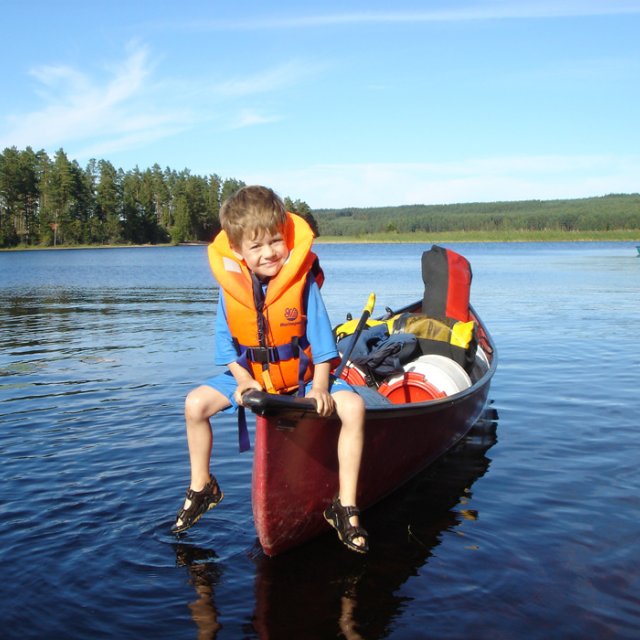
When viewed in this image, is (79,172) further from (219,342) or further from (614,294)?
(219,342)

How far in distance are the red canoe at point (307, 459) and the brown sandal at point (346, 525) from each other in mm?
177

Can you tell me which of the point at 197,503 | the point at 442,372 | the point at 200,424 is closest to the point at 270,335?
the point at 200,424

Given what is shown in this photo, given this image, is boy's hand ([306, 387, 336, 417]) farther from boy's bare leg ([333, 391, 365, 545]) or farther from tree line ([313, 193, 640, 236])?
tree line ([313, 193, 640, 236])

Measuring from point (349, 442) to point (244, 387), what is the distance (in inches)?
25.6

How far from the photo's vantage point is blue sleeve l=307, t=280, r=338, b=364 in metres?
4.10

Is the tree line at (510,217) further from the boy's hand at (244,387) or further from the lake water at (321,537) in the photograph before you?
the boy's hand at (244,387)

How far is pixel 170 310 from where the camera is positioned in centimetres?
1950

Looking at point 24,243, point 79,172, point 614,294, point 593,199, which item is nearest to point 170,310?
point 614,294

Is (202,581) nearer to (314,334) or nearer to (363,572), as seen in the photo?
(363,572)

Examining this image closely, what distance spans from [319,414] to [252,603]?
105 centimetres

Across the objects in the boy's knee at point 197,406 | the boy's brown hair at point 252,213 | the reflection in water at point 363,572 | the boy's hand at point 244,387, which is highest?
the boy's brown hair at point 252,213

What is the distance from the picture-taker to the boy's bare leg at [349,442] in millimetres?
4078

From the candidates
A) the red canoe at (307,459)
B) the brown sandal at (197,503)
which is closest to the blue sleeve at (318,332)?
the red canoe at (307,459)

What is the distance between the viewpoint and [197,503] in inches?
172
